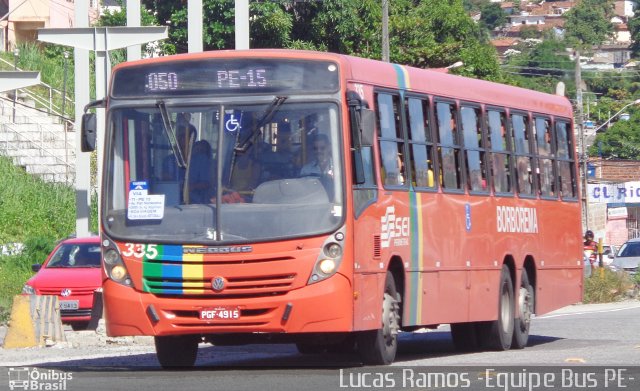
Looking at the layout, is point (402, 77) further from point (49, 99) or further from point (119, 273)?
point (49, 99)

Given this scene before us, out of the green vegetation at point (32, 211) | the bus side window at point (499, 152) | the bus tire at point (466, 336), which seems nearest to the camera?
the bus side window at point (499, 152)

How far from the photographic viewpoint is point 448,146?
1666cm

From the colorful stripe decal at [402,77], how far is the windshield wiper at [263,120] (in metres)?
2.08

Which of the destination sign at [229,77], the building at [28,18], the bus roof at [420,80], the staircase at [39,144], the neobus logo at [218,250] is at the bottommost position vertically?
the neobus logo at [218,250]

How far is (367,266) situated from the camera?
13992 millimetres

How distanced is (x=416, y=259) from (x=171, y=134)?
10.1ft

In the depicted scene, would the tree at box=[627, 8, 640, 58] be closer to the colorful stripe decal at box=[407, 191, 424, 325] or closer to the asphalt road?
the asphalt road

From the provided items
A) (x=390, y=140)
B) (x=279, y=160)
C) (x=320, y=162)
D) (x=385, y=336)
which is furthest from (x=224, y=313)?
(x=390, y=140)

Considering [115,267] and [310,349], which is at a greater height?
[115,267]

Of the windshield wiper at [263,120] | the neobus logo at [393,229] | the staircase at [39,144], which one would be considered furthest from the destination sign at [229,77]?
the staircase at [39,144]

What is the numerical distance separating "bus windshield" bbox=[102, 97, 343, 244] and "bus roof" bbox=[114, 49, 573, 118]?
516 mm

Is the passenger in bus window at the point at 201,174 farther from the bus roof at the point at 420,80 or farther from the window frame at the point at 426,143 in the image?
the window frame at the point at 426,143

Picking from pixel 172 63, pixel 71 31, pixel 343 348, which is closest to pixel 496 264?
pixel 343 348

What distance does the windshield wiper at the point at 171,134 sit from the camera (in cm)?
1383
